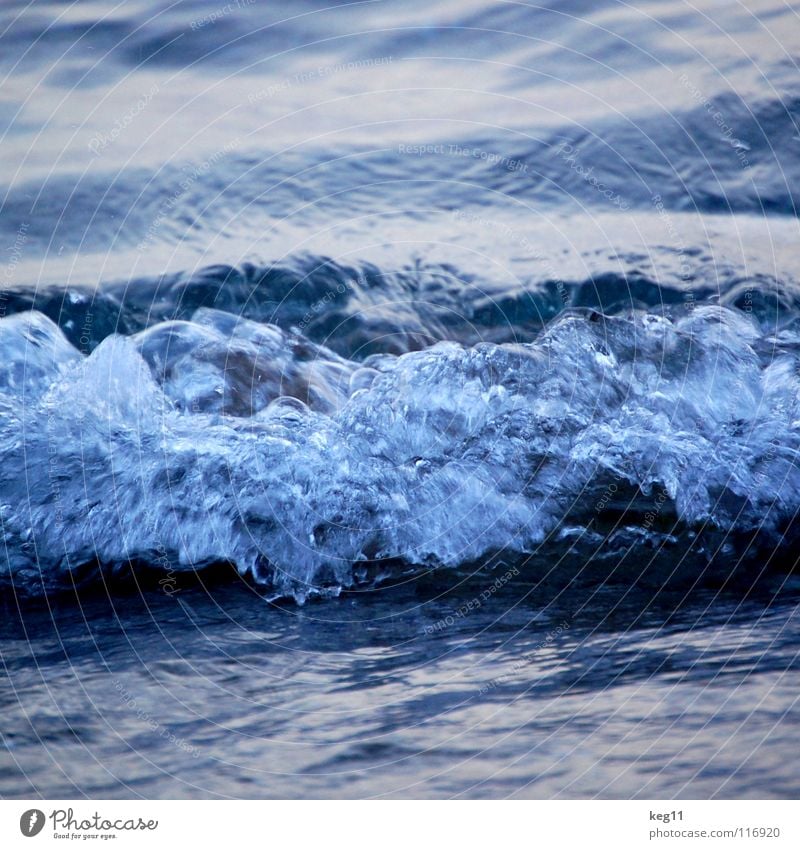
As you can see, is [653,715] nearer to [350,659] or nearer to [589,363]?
[350,659]

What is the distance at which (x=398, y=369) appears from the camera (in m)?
3.32

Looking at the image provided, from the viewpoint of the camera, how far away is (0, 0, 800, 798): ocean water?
2.44 metres

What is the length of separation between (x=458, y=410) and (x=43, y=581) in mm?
1383

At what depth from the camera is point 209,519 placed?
115 inches
